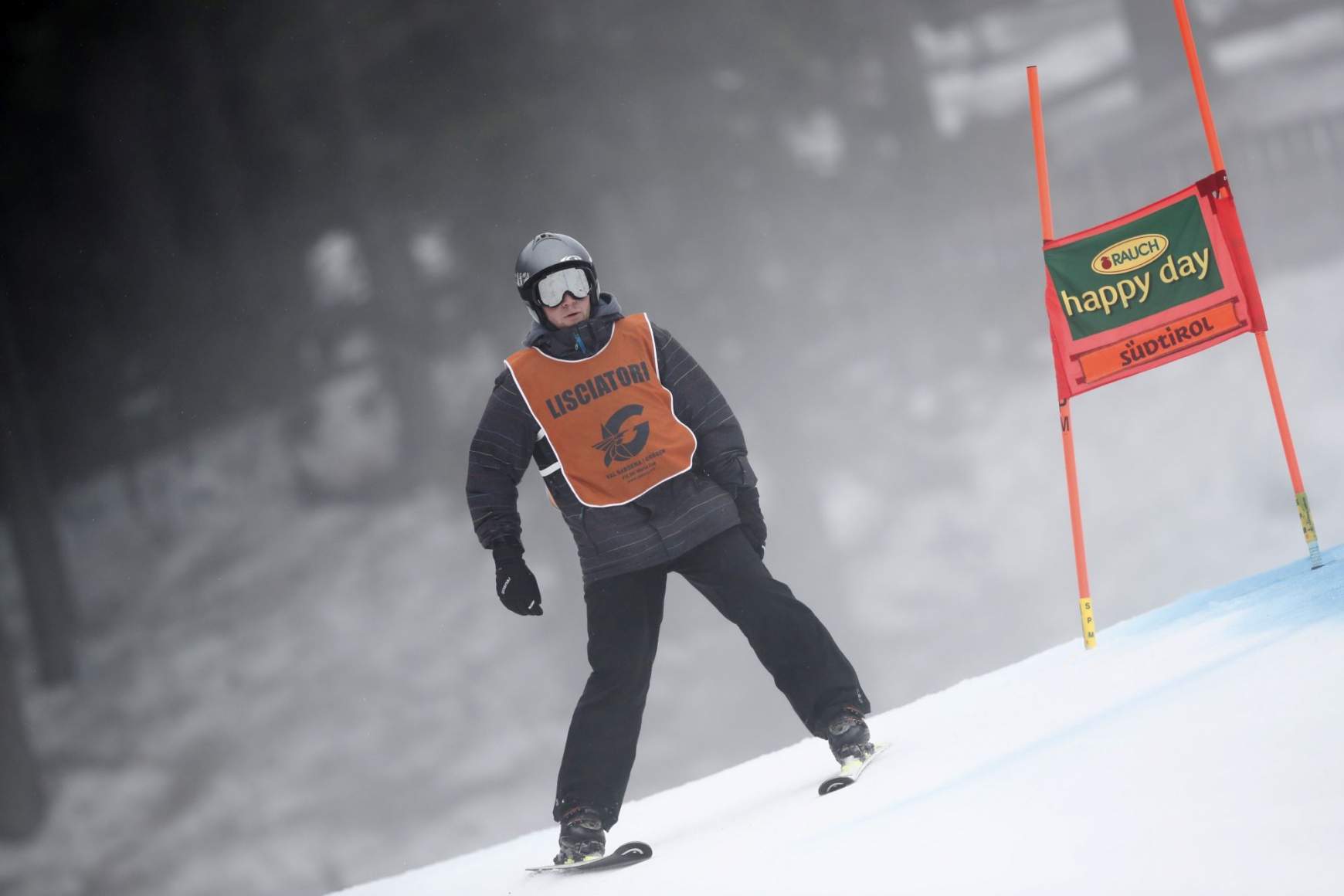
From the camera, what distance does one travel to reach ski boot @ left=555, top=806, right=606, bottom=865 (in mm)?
1844

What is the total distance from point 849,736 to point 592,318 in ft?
2.64

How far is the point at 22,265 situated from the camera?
4.63m

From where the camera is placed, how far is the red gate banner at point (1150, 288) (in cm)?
244

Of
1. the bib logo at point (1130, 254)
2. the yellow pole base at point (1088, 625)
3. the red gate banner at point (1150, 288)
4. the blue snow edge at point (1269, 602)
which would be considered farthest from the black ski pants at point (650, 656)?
the bib logo at point (1130, 254)

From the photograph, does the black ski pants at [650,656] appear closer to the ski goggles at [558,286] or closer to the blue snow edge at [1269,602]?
the ski goggles at [558,286]

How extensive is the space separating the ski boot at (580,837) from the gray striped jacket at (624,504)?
1.24 ft

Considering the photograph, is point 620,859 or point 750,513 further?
point 750,513

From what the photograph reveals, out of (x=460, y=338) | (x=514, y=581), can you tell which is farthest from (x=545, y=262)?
(x=460, y=338)

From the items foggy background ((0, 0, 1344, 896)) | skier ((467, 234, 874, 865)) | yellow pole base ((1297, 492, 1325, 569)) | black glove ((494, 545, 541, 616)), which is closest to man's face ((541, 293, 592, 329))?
skier ((467, 234, 874, 865))

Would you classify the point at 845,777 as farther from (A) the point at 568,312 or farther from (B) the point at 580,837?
(A) the point at 568,312

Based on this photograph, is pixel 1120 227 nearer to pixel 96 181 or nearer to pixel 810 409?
pixel 810 409

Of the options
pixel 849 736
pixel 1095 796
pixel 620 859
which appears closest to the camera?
pixel 1095 796

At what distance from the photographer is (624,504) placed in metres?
2.01

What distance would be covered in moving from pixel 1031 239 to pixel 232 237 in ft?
10.1
